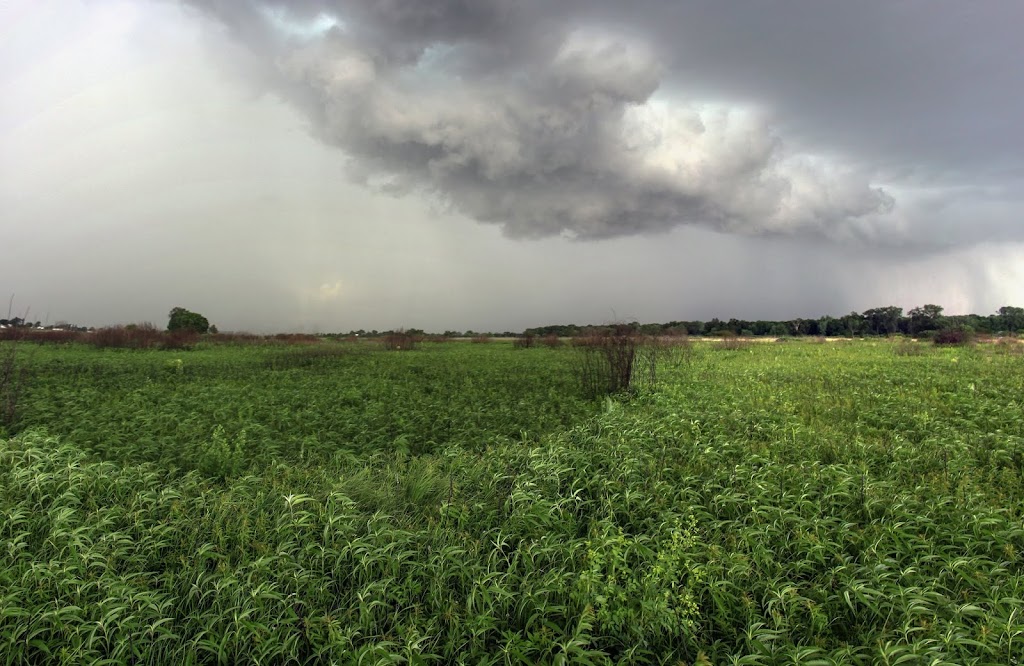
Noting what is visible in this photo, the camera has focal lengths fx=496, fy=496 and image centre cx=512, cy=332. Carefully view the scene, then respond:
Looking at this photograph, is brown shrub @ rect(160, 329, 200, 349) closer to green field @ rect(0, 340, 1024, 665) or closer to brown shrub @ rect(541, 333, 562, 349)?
green field @ rect(0, 340, 1024, 665)

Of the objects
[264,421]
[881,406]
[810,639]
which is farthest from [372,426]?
[881,406]

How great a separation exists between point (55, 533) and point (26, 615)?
4.05 ft

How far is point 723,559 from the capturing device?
4.41 m

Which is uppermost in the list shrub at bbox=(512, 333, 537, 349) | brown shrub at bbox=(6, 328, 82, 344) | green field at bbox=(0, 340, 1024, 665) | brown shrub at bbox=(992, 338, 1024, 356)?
brown shrub at bbox=(6, 328, 82, 344)

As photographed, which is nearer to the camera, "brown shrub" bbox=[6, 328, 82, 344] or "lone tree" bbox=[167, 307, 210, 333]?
"brown shrub" bbox=[6, 328, 82, 344]

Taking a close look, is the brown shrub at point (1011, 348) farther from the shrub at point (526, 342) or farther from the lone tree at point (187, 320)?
the lone tree at point (187, 320)

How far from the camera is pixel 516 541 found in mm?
5129

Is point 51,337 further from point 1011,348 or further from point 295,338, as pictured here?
point 1011,348

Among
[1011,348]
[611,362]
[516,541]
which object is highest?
[611,362]

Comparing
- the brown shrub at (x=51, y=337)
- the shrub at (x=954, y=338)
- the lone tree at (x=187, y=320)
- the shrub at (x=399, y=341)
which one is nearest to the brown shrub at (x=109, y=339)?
the brown shrub at (x=51, y=337)

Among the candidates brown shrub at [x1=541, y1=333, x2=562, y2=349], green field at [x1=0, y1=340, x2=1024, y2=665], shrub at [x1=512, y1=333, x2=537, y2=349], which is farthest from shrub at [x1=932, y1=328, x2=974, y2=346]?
green field at [x1=0, y1=340, x2=1024, y2=665]

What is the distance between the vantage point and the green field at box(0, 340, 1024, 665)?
3.62 metres

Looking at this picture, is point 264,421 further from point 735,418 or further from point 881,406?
point 881,406

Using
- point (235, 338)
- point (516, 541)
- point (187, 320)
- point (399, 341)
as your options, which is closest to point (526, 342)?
point (399, 341)
